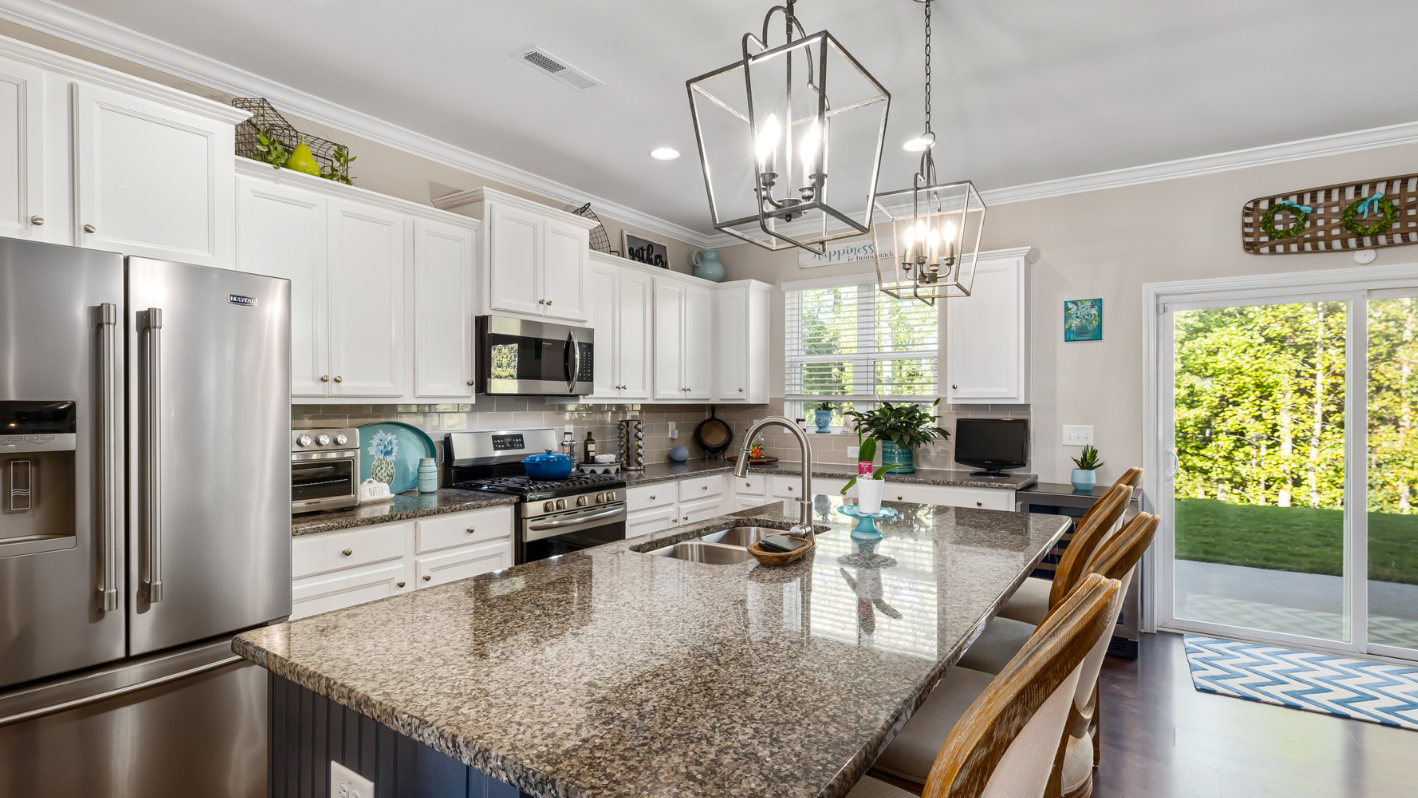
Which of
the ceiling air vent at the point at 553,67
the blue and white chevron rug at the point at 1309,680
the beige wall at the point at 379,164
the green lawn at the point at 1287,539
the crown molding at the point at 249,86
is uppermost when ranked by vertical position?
the ceiling air vent at the point at 553,67

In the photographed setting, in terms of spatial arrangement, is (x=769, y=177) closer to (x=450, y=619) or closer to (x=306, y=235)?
(x=450, y=619)

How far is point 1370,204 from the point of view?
3.40m

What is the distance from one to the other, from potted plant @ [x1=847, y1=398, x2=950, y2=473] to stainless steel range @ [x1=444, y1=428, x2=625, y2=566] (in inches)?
66.5

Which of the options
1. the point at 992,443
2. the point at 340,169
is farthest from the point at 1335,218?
the point at 340,169

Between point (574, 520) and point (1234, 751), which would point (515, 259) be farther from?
point (1234, 751)

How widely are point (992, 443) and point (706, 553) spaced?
261cm

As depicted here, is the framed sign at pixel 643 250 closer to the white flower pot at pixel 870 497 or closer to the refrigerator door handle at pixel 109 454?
Result: the white flower pot at pixel 870 497

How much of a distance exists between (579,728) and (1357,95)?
13.1ft

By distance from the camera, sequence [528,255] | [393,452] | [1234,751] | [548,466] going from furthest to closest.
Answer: [548,466] → [528,255] → [393,452] → [1234,751]

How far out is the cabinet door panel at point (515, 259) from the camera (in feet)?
11.4

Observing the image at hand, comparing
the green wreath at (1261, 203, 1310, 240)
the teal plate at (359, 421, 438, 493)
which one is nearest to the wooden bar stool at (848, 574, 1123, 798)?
the teal plate at (359, 421, 438, 493)

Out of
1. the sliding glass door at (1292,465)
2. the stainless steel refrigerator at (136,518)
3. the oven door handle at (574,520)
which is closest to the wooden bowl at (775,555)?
the stainless steel refrigerator at (136,518)

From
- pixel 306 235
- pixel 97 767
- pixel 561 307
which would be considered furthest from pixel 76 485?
pixel 561 307

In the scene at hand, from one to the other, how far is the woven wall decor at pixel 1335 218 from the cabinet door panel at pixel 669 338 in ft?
10.7
